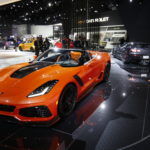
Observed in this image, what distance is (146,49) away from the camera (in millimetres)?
7176

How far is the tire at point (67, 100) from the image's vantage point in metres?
2.30

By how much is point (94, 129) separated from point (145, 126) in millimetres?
829

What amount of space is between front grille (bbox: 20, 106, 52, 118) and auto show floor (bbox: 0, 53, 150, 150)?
31 cm

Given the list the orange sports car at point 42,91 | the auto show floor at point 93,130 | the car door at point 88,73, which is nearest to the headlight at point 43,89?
the orange sports car at point 42,91

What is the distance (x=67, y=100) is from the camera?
2527 millimetres

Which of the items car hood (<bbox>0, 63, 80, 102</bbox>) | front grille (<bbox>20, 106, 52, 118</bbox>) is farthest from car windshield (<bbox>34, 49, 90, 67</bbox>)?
front grille (<bbox>20, 106, 52, 118</bbox>)

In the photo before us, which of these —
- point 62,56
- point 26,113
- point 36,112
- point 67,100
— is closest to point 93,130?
point 67,100

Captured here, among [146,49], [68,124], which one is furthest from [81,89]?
[146,49]

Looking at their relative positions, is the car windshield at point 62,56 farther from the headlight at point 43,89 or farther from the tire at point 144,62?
the tire at point 144,62

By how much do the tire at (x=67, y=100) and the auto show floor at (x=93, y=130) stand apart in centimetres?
15

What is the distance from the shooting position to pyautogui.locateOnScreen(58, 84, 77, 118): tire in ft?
7.55

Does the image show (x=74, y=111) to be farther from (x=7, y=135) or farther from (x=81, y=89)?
(x=7, y=135)

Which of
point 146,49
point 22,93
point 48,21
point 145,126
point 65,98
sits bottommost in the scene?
point 145,126

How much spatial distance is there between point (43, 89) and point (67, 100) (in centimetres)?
53
